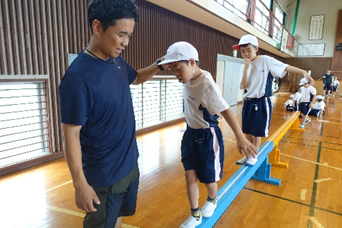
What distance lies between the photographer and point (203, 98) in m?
1.45

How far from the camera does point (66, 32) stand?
144 inches

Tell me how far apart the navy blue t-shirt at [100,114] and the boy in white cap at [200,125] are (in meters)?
0.36

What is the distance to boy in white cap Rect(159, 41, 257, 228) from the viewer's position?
1.41 metres

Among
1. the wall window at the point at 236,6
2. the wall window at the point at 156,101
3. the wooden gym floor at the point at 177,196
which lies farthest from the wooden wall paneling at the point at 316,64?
the wooden gym floor at the point at 177,196

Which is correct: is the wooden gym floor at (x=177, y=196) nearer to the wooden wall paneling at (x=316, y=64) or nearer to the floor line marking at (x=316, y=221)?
the floor line marking at (x=316, y=221)

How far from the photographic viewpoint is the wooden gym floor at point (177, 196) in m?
2.26

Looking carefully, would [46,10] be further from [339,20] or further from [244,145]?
[339,20]

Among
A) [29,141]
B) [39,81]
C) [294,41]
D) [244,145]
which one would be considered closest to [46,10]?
[39,81]

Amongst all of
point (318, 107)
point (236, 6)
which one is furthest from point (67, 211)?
point (318, 107)

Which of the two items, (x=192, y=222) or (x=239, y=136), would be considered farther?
(x=192, y=222)

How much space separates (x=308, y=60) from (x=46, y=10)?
18724 millimetres

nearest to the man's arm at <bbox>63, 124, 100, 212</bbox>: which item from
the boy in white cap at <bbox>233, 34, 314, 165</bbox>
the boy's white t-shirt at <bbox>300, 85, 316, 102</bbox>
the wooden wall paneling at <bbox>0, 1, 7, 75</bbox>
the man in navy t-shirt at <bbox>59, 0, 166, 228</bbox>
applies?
the man in navy t-shirt at <bbox>59, 0, 166, 228</bbox>

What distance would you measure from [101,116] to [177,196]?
6.27 ft

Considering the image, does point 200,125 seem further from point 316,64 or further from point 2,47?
point 316,64
